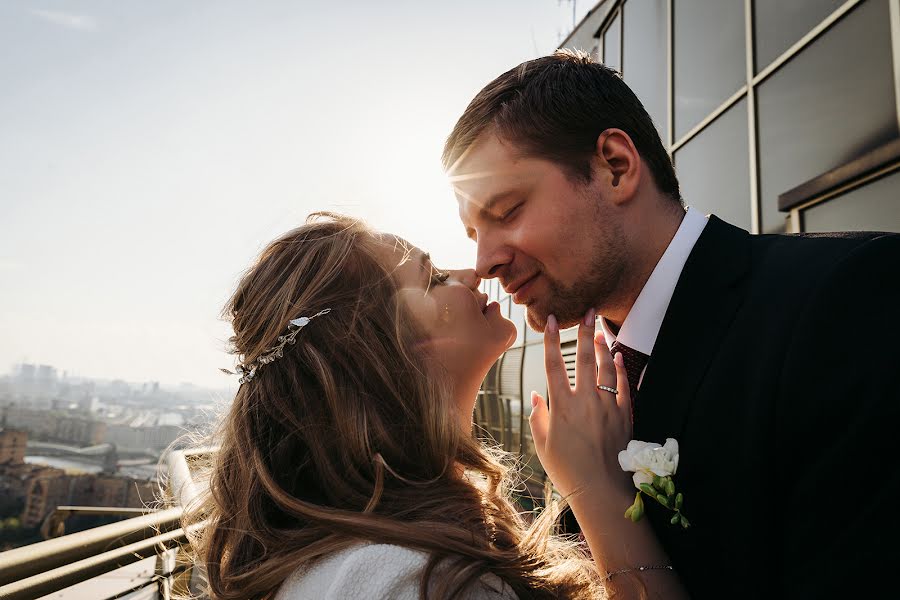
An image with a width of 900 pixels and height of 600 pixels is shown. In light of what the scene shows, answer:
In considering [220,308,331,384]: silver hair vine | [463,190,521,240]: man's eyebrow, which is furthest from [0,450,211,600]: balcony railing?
[463,190,521,240]: man's eyebrow

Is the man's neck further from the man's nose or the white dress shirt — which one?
the man's nose

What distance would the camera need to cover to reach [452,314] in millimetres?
2141

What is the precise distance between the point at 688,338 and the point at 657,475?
0.42 metres

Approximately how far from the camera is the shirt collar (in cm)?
186

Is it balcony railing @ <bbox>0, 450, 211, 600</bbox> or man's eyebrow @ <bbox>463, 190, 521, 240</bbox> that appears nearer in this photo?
balcony railing @ <bbox>0, 450, 211, 600</bbox>

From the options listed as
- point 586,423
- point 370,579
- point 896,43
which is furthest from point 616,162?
point 896,43

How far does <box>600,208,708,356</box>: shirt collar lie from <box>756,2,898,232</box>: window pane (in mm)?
1858

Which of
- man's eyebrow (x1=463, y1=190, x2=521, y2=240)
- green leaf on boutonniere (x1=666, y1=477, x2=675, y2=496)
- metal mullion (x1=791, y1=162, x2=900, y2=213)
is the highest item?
metal mullion (x1=791, y1=162, x2=900, y2=213)

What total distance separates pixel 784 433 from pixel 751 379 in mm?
150

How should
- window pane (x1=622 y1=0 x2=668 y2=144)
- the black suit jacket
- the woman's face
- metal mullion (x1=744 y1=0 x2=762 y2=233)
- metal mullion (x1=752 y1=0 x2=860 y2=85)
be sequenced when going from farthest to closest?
window pane (x1=622 y1=0 x2=668 y2=144) → metal mullion (x1=744 y1=0 x2=762 y2=233) → metal mullion (x1=752 y1=0 x2=860 y2=85) → the woman's face → the black suit jacket

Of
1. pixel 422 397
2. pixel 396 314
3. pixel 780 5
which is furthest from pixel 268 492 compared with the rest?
pixel 780 5

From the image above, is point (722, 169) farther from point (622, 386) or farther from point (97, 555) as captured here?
point (97, 555)

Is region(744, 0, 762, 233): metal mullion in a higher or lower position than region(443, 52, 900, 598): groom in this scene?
higher

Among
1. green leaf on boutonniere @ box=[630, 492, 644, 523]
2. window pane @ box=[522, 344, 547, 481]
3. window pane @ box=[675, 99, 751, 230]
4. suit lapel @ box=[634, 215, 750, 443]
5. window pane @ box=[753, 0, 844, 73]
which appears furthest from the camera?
window pane @ box=[522, 344, 547, 481]
